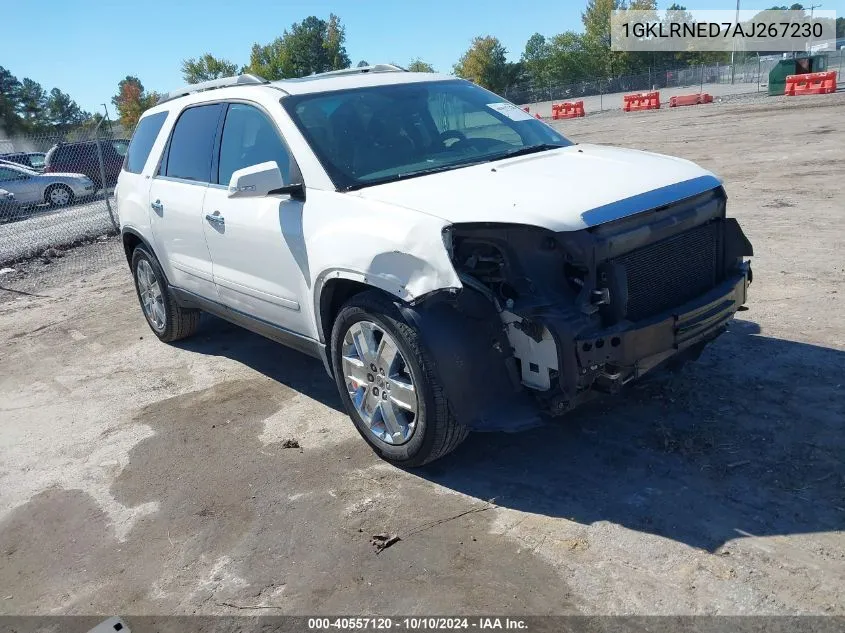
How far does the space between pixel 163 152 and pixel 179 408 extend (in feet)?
6.56

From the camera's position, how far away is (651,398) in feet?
14.1

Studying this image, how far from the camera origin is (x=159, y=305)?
643cm

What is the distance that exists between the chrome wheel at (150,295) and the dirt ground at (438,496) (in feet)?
2.12

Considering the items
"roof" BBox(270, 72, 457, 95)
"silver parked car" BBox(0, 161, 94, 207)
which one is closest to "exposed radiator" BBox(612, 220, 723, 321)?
"roof" BBox(270, 72, 457, 95)

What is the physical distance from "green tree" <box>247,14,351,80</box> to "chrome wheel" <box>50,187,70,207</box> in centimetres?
5612

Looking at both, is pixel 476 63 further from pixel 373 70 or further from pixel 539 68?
pixel 373 70

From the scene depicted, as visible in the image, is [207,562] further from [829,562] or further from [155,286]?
[155,286]

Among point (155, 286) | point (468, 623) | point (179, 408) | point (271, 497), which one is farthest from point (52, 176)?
point (468, 623)

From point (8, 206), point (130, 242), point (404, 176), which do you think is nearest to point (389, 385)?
point (404, 176)

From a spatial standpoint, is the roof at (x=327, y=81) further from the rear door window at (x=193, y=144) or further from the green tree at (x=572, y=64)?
the green tree at (x=572, y=64)

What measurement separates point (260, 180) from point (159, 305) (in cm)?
290

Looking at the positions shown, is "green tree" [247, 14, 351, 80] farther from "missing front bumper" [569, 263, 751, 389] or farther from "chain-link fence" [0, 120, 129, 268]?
"missing front bumper" [569, 263, 751, 389]

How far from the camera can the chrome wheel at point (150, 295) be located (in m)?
6.35

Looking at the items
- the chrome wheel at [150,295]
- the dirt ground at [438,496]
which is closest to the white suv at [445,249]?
the dirt ground at [438,496]
